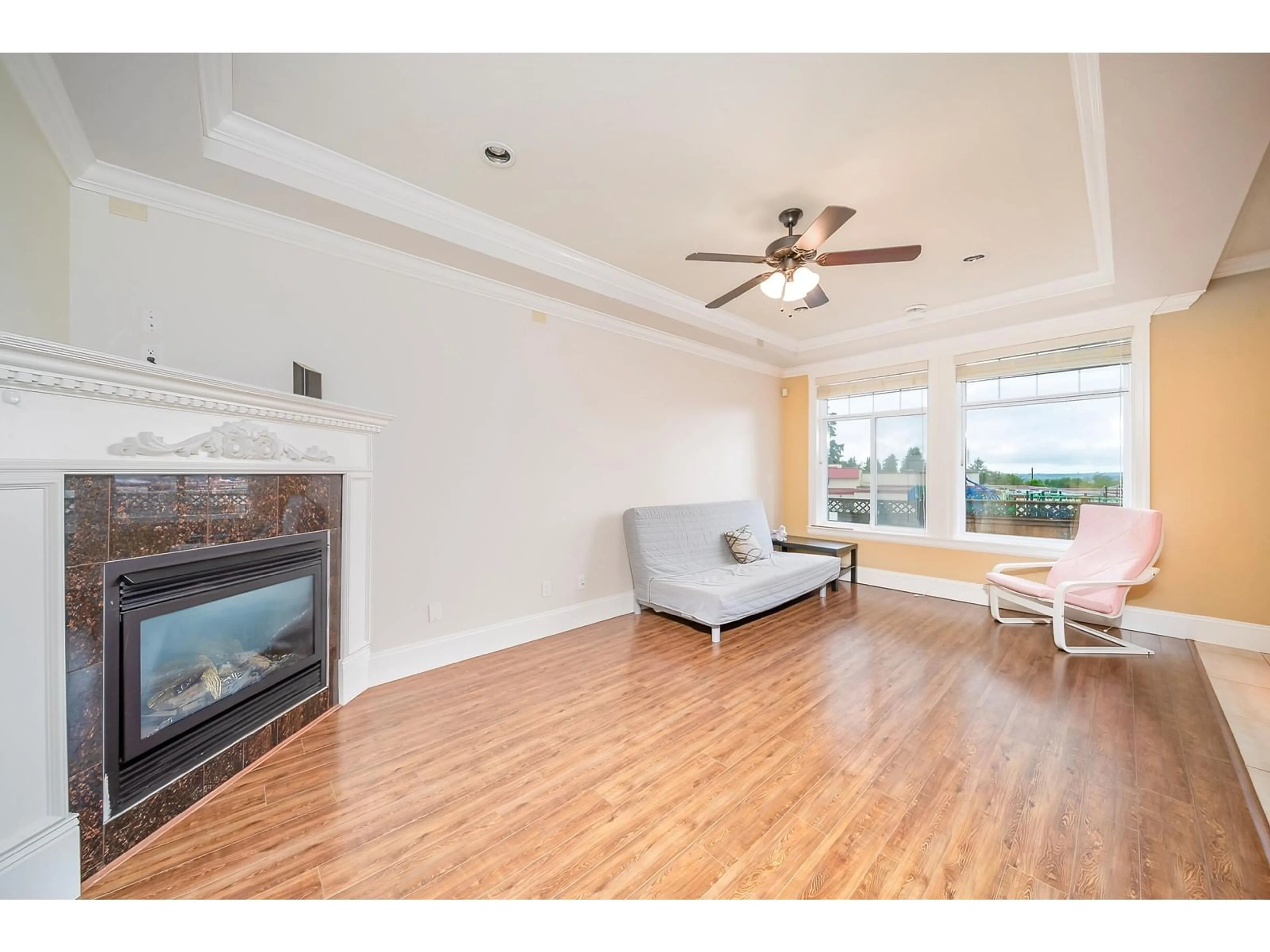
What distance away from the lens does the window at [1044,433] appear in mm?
3588

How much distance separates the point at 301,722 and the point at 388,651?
56 cm

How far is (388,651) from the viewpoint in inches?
102

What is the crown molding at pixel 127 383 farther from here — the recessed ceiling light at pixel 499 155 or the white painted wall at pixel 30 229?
the recessed ceiling light at pixel 499 155

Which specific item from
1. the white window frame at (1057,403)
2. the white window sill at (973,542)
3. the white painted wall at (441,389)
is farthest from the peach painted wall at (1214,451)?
the white painted wall at (441,389)

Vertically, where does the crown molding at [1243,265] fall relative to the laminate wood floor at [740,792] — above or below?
above

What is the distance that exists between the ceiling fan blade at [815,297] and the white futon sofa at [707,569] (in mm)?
1998

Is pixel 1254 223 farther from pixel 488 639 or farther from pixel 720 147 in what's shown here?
pixel 488 639

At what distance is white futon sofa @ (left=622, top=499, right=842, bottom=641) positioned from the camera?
10.8ft

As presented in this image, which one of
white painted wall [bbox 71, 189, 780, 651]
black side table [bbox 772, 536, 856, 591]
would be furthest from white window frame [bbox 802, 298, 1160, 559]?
white painted wall [bbox 71, 189, 780, 651]

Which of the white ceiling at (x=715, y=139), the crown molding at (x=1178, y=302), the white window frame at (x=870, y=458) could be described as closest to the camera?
the white ceiling at (x=715, y=139)

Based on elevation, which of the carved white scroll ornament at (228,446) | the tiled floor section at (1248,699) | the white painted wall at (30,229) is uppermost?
the white painted wall at (30,229)

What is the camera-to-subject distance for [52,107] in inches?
60.5

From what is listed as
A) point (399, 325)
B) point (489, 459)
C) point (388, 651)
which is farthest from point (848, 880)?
point (399, 325)

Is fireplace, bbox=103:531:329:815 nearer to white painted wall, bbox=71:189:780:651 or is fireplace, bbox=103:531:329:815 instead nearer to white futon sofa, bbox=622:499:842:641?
white painted wall, bbox=71:189:780:651
